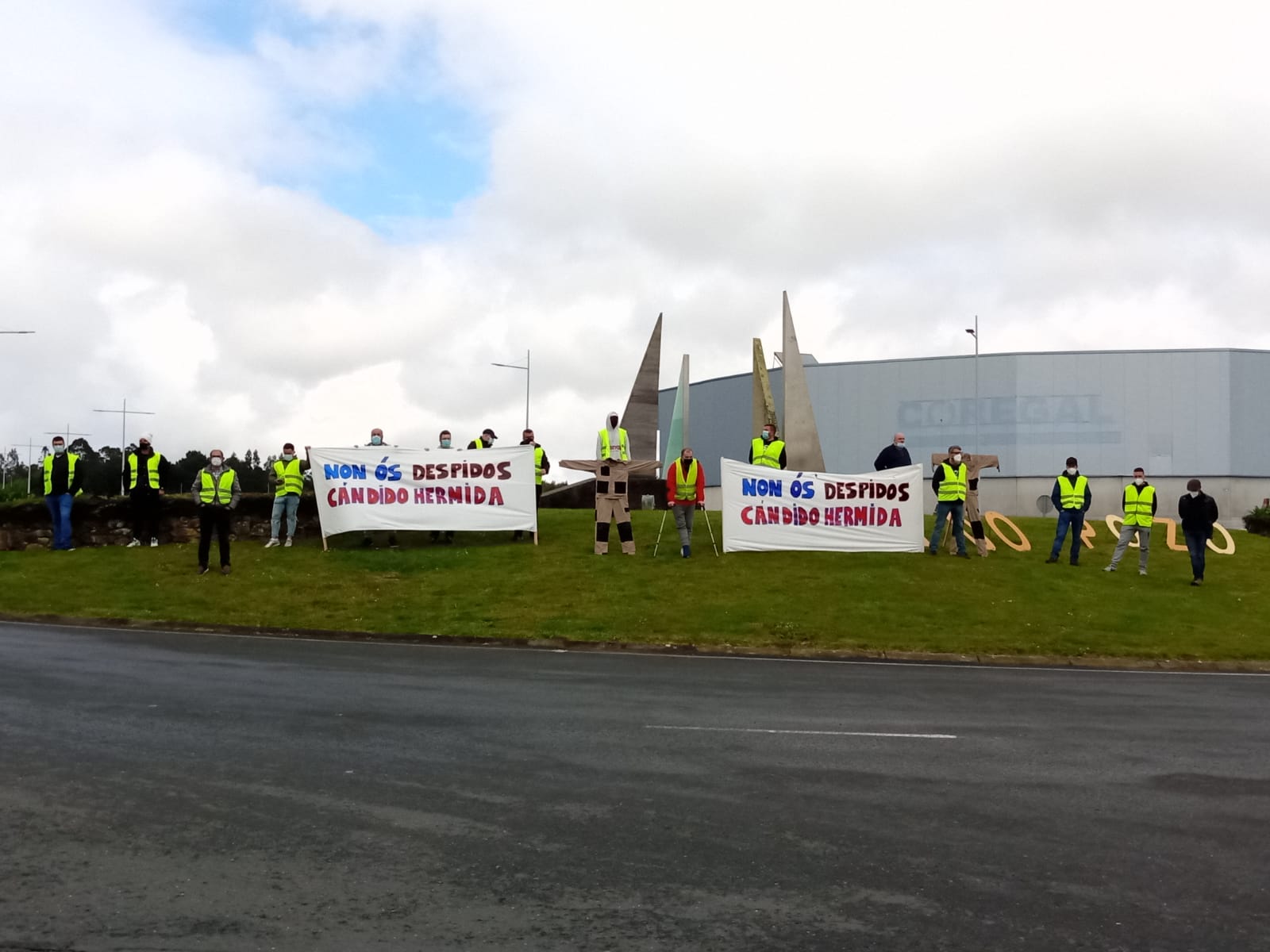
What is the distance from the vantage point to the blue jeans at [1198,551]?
834 inches

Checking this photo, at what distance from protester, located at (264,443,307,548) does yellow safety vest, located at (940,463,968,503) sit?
12.2m

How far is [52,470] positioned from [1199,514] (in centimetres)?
2129

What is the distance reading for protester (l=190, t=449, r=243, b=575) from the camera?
2102 centimetres

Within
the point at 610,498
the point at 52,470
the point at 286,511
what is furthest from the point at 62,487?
the point at 610,498

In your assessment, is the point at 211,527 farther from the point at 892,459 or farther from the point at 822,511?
the point at 892,459

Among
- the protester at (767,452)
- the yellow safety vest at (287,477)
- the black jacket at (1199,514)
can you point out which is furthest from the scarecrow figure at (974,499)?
the yellow safety vest at (287,477)

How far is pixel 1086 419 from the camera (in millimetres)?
56594

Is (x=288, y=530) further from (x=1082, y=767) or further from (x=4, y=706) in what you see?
(x=1082, y=767)

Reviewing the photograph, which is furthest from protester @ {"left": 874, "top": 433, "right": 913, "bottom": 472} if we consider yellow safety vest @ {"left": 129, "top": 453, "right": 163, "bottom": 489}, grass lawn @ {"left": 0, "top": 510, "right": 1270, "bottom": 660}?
yellow safety vest @ {"left": 129, "top": 453, "right": 163, "bottom": 489}

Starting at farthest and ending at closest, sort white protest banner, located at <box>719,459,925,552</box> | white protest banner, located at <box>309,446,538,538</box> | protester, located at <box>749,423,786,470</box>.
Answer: white protest banner, located at <box>309,446,538,538</box> → protester, located at <box>749,423,786,470</box> → white protest banner, located at <box>719,459,925,552</box>

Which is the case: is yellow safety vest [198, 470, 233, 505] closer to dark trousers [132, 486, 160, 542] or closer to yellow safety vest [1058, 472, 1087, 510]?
dark trousers [132, 486, 160, 542]

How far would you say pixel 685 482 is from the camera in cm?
2225

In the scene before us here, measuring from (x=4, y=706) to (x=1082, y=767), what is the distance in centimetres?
805

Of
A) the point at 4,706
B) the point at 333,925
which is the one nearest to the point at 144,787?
the point at 333,925
